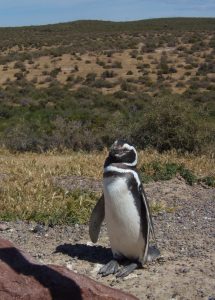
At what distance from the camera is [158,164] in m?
8.84

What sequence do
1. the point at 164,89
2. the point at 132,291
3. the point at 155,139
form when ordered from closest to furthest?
the point at 132,291, the point at 155,139, the point at 164,89

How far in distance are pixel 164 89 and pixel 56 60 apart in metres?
17.2

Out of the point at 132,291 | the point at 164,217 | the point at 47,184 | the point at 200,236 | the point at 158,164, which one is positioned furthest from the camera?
the point at 158,164

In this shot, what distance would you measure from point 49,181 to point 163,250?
2.58 m

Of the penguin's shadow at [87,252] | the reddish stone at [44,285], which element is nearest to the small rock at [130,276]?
the penguin's shadow at [87,252]

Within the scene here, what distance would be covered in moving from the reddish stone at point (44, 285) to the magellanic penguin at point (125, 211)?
1066 mm

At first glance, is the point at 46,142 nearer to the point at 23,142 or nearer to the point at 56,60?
the point at 23,142

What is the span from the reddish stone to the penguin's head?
1.20 meters

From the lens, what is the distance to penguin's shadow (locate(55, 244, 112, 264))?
557cm

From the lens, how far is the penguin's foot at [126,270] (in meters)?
5.13

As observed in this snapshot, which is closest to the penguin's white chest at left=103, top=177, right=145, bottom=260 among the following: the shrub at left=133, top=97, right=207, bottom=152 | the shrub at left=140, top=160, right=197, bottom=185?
the shrub at left=140, top=160, right=197, bottom=185

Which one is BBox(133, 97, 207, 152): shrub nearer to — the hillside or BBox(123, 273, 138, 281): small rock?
the hillside

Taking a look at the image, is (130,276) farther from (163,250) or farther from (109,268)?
(163,250)

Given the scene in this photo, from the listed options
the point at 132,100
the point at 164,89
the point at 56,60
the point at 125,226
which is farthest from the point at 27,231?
the point at 56,60
